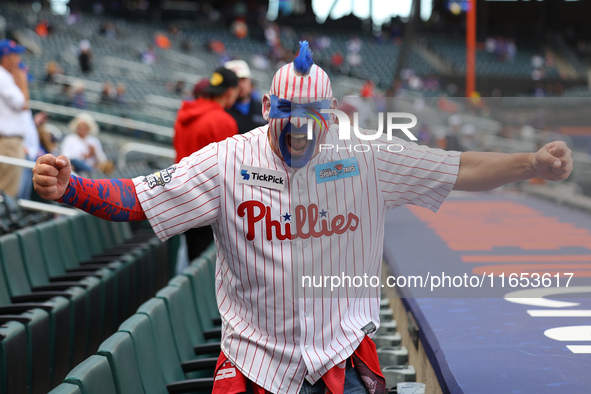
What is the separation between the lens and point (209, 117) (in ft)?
13.0

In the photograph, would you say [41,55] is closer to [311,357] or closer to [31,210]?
[31,210]

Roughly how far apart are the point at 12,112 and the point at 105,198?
151 inches

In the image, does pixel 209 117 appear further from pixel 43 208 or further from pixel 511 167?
pixel 511 167

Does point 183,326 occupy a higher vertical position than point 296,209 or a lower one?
lower

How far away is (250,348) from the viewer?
1.77 m

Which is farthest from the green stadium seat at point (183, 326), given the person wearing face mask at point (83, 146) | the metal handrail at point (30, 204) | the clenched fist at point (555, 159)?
the person wearing face mask at point (83, 146)

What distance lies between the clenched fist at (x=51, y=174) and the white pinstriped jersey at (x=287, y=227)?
21 cm

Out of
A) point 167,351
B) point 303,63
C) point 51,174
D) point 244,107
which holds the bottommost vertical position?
point 167,351

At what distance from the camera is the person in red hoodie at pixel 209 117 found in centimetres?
394

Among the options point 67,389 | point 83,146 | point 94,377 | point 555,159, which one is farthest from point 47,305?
point 83,146

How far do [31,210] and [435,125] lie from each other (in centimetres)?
402

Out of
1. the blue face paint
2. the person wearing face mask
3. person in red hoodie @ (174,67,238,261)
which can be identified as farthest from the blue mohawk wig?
the person wearing face mask

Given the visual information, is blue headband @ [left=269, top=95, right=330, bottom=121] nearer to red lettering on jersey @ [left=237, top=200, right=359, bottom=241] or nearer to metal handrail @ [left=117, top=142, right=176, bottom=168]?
red lettering on jersey @ [left=237, top=200, right=359, bottom=241]

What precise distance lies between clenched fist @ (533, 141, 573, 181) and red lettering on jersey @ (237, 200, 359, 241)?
0.46m
